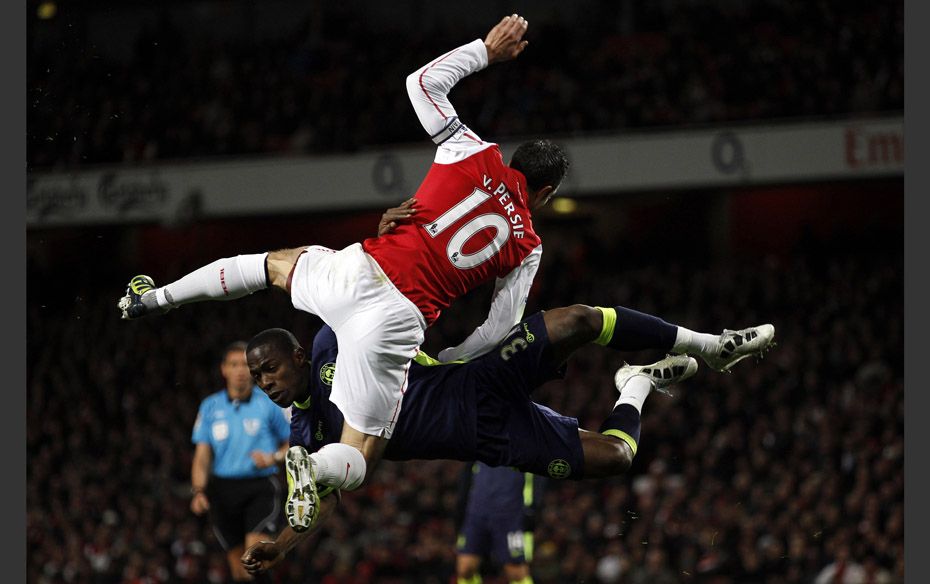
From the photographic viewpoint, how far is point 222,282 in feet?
21.1

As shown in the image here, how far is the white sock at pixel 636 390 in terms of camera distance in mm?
7305

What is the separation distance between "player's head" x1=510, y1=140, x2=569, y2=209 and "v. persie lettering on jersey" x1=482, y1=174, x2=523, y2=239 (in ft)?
0.65

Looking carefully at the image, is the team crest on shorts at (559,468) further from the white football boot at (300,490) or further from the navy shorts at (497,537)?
the navy shorts at (497,537)

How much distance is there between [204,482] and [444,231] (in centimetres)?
389

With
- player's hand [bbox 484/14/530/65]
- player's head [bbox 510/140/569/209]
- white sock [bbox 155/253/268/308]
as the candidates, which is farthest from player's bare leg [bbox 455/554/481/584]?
player's hand [bbox 484/14/530/65]

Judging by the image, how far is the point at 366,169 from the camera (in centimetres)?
1797

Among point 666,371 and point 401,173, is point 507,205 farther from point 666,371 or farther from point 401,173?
point 401,173

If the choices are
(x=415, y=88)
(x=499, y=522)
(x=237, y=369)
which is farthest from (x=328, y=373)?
(x=499, y=522)

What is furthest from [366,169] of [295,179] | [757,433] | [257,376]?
[257,376]

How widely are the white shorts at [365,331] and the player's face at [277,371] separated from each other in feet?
0.95

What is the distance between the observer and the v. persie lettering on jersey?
6223mm

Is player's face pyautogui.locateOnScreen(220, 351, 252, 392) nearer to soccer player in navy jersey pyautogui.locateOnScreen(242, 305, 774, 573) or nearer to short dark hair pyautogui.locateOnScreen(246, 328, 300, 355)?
soccer player in navy jersey pyautogui.locateOnScreen(242, 305, 774, 573)

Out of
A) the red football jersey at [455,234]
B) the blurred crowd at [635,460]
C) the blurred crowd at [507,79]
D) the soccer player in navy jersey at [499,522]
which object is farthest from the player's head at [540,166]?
the blurred crowd at [507,79]

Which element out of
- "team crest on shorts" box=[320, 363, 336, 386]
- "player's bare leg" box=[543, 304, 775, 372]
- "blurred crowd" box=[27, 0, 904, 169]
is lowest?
"player's bare leg" box=[543, 304, 775, 372]
